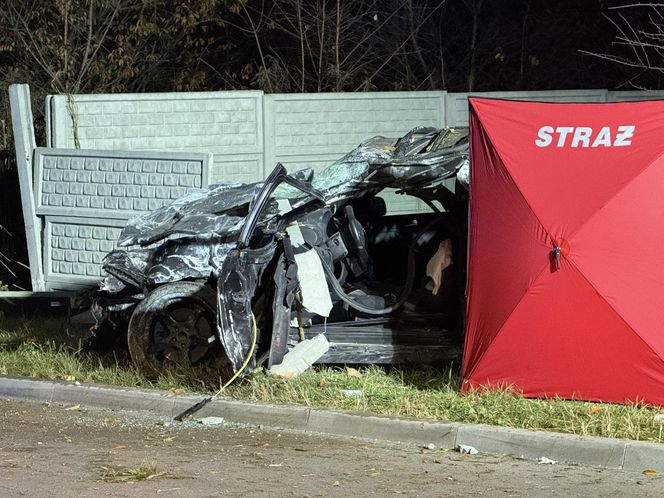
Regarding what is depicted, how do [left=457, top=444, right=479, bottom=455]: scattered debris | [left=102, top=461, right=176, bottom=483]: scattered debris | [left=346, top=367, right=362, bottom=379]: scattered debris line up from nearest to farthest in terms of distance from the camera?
1. [left=102, top=461, right=176, bottom=483]: scattered debris
2. [left=457, top=444, right=479, bottom=455]: scattered debris
3. [left=346, top=367, right=362, bottom=379]: scattered debris

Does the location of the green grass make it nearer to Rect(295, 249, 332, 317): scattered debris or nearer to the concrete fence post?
Rect(295, 249, 332, 317): scattered debris

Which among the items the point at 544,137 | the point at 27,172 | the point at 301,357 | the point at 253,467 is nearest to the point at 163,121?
the point at 27,172

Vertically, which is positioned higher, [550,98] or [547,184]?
[550,98]

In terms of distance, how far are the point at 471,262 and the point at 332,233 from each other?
4.83 ft

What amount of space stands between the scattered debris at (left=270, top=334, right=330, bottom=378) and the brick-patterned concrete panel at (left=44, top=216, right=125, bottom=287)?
14.0 ft

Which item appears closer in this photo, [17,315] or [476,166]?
[476,166]

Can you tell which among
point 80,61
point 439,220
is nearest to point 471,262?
point 439,220

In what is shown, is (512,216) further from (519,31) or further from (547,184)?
(519,31)

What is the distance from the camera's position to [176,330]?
8836 millimetres

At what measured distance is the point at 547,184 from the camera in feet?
25.2

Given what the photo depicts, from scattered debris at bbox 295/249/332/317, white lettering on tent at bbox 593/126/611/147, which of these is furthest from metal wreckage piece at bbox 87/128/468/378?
white lettering on tent at bbox 593/126/611/147

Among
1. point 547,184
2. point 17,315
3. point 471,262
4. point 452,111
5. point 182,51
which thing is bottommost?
point 17,315

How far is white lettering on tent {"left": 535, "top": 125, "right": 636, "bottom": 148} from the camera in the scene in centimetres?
758

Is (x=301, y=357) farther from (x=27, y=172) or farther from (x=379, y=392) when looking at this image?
(x=27, y=172)
